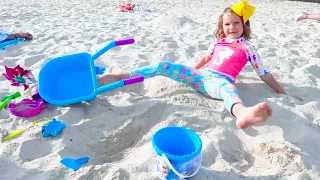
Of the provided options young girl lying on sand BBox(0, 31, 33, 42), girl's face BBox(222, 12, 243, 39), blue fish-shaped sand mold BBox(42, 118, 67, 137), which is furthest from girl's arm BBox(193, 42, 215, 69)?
young girl lying on sand BBox(0, 31, 33, 42)

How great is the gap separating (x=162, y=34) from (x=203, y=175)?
274 centimetres

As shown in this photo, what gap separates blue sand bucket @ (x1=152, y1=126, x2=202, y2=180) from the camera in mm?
1354

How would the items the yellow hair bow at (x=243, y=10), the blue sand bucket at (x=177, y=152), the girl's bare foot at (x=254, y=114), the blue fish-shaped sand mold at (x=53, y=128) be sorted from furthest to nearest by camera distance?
the yellow hair bow at (x=243, y=10), the blue fish-shaped sand mold at (x=53, y=128), the girl's bare foot at (x=254, y=114), the blue sand bucket at (x=177, y=152)

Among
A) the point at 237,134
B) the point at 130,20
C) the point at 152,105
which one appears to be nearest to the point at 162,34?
the point at 130,20

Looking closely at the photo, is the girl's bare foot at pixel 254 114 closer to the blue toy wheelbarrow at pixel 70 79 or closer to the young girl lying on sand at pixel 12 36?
the blue toy wheelbarrow at pixel 70 79

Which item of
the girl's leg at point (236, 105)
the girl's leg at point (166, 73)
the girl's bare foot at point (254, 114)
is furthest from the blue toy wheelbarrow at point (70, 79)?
the girl's bare foot at point (254, 114)

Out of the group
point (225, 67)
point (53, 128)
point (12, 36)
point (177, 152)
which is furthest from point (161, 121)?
point (12, 36)

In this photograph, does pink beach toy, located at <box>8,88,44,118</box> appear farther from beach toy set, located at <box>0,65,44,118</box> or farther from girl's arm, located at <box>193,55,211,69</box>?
girl's arm, located at <box>193,55,211,69</box>

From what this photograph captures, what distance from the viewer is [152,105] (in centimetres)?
214

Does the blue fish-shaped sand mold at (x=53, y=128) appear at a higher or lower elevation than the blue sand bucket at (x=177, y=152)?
lower

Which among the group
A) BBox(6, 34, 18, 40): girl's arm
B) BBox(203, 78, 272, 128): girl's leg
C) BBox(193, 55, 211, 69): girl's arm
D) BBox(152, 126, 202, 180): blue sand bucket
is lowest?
BBox(6, 34, 18, 40): girl's arm

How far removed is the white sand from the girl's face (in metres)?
0.40

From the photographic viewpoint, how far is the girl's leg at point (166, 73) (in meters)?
2.35

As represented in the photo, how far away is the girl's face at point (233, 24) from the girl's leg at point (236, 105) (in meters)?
0.41
